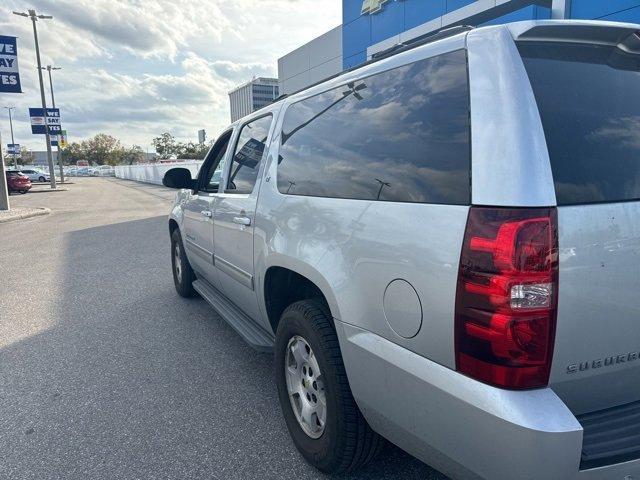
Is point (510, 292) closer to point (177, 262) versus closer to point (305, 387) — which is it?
point (305, 387)

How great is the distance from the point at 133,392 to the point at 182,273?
7.13 ft

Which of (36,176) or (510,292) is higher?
(510,292)

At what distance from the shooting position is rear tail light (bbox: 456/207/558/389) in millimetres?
1385

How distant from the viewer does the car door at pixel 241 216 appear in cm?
303

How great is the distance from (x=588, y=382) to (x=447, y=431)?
51cm

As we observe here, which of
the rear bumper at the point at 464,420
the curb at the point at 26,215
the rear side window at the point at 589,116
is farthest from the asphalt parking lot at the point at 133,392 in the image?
the curb at the point at 26,215

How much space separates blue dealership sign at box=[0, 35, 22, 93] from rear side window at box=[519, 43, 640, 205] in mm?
17233

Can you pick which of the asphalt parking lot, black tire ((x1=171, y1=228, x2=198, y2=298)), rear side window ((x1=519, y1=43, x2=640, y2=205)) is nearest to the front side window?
black tire ((x1=171, y1=228, x2=198, y2=298))

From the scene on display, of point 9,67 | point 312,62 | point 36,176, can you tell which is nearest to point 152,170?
point 36,176

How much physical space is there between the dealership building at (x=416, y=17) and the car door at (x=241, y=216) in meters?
3.52

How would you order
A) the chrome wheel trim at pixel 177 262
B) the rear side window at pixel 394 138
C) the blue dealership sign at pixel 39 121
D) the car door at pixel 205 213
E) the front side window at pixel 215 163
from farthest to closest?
the blue dealership sign at pixel 39 121
the chrome wheel trim at pixel 177 262
the front side window at pixel 215 163
the car door at pixel 205 213
the rear side window at pixel 394 138

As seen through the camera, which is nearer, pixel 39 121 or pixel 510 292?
pixel 510 292

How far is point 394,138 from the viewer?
6.11 feet

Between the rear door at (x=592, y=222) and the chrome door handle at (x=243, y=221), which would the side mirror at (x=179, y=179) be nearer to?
the chrome door handle at (x=243, y=221)
